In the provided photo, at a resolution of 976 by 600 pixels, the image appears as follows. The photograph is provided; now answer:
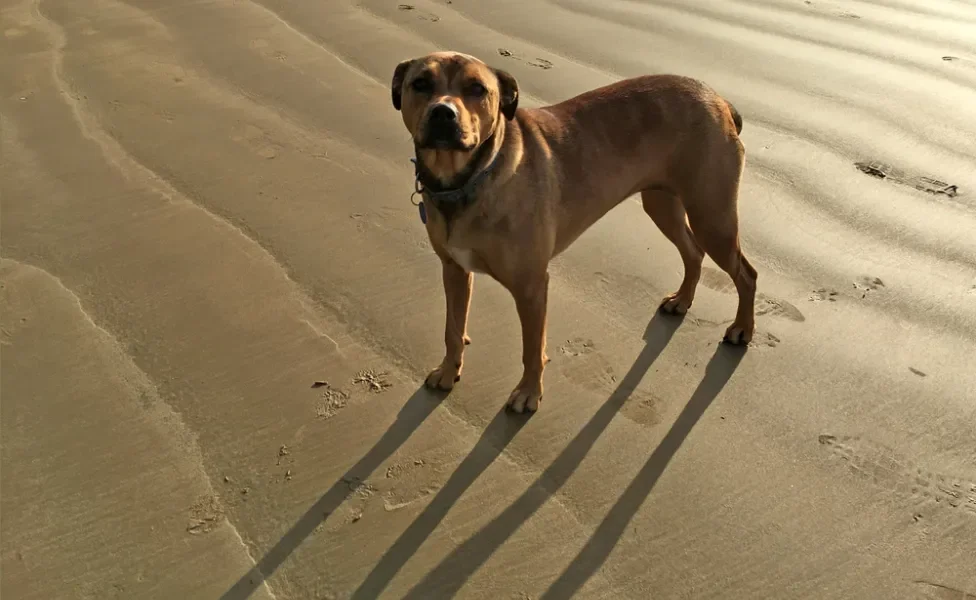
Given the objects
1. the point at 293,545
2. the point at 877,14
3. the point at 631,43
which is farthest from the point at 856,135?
the point at 293,545

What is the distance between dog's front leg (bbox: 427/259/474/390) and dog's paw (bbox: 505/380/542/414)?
0.24 m

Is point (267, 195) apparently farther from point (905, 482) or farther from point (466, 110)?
point (905, 482)

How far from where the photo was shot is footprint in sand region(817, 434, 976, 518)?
239 centimetres

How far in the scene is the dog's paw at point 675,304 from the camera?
3178mm

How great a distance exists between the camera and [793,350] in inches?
118

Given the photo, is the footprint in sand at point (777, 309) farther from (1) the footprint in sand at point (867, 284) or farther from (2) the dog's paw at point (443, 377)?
(2) the dog's paw at point (443, 377)

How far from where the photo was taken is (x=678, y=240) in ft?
10.7

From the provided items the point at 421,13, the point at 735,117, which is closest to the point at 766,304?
the point at 735,117

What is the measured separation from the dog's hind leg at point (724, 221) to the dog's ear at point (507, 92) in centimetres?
80

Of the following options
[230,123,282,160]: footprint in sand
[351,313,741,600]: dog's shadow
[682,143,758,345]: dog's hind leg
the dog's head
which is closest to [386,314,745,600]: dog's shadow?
[351,313,741,600]: dog's shadow

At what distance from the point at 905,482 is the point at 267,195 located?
2.89m

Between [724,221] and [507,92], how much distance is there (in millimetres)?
1004

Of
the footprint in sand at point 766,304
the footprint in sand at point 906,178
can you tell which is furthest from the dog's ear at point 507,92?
the footprint in sand at point 906,178

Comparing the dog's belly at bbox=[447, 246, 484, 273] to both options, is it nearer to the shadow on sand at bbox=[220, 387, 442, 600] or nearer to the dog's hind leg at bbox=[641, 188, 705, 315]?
the shadow on sand at bbox=[220, 387, 442, 600]
